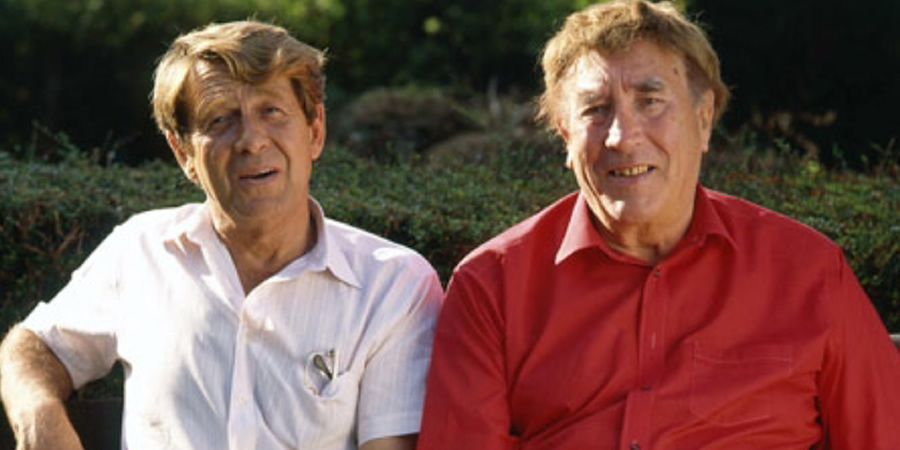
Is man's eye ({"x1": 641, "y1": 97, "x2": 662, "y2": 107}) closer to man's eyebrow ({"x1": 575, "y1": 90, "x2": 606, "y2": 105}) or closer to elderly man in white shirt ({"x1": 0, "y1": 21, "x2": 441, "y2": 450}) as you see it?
man's eyebrow ({"x1": 575, "y1": 90, "x2": 606, "y2": 105})

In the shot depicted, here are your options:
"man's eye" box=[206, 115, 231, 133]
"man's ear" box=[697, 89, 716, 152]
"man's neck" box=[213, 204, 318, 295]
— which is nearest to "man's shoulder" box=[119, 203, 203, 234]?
"man's neck" box=[213, 204, 318, 295]

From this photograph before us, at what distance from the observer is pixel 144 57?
995cm

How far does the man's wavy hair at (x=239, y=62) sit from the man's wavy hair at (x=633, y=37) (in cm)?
62

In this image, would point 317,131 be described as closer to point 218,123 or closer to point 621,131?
point 218,123

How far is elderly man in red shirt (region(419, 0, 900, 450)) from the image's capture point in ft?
10.8

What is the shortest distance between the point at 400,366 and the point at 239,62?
2.74 ft

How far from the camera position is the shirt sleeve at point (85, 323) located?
11.9 feet

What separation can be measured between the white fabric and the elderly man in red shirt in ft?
0.40

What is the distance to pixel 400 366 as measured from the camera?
3404 mm

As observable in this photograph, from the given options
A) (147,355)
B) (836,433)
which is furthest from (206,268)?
(836,433)

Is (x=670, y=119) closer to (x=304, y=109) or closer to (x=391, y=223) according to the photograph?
(x=304, y=109)

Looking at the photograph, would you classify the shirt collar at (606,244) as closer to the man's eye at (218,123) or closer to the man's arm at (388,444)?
the man's arm at (388,444)

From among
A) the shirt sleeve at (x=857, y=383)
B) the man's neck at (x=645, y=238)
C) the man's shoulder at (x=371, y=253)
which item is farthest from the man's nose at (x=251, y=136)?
the shirt sleeve at (x=857, y=383)

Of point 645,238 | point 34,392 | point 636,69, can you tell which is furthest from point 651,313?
point 34,392
